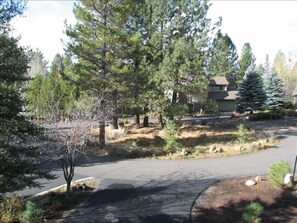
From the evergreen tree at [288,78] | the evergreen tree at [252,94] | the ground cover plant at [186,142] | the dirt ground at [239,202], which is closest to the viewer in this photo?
the dirt ground at [239,202]

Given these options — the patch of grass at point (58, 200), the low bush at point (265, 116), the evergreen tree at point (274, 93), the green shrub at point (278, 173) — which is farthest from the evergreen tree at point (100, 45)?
the evergreen tree at point (274, 93)

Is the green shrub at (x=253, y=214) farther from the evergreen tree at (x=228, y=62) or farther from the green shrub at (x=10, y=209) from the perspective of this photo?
the evergreen tree at (x=228, y=62)

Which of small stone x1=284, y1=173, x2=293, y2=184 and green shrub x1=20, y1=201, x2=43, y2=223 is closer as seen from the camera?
green shrub x1=20, y1=201, x2=43, y2=223

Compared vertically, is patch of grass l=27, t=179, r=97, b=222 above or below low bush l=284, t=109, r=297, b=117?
below

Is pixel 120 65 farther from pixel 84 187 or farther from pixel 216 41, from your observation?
pixel 84 187

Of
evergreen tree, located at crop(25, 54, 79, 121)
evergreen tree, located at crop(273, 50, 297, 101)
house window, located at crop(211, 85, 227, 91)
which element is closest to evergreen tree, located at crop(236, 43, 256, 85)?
evergreen tree, located at crop(273, 50, 297, 101)

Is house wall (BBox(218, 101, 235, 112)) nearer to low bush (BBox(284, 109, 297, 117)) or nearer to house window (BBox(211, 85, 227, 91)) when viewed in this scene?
house window (BBox(211, 85, 227, 91))

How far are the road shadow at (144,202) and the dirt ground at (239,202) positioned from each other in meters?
0.44

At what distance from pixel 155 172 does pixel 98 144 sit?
26.7 ft

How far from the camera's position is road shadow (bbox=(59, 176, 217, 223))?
36.2 ft

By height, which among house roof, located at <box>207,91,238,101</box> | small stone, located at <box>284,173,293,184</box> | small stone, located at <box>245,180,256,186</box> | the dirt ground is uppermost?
house roof, located at <box>207,91,238,101</box>

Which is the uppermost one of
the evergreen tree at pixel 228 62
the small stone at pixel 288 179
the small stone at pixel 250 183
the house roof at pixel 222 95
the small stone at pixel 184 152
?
the evergreen tree at pixel 228 62

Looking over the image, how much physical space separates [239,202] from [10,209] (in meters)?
7.35

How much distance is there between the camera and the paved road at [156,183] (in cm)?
1134
